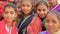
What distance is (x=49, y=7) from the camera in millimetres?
3148

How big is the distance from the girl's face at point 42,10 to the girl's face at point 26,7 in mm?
130

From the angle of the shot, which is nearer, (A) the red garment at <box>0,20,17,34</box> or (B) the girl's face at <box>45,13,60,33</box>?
(B) the girl's face at <box>45,13,60,33</box>

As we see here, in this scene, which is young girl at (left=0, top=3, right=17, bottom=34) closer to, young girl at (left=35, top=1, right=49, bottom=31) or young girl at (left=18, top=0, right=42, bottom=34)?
young girl at (left=18, top=0, right=42, bottom=34)

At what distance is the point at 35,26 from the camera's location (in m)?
2.80

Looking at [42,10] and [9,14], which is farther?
[42,10]

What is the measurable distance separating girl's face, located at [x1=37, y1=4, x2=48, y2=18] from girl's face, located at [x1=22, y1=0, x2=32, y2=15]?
130 mm

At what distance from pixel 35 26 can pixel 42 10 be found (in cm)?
28

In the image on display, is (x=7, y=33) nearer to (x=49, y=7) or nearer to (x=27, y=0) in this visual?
(x=27, y=0)

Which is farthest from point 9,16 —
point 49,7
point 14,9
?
point 49,7

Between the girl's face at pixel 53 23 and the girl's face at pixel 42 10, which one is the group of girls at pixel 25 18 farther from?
the girl's face at pixel 53 23

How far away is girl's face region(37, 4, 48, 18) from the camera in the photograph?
2.94 metres

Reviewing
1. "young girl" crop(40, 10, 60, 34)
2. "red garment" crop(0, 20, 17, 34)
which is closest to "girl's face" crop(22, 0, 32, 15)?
"red garment" crop(0, 20, 17, 34)

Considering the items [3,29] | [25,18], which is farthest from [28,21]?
[3,29]

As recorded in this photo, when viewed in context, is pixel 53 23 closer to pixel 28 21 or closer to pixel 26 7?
pixel 28 21
